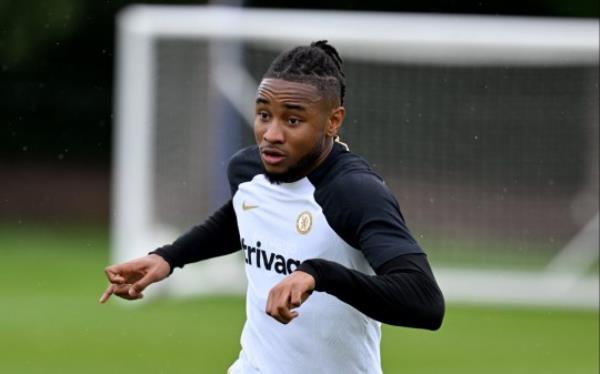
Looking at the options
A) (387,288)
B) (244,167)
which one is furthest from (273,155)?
(387,288)

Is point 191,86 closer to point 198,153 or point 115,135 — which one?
point 198,153

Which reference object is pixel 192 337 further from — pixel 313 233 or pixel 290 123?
pixel 290 123

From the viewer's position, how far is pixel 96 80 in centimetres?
2731

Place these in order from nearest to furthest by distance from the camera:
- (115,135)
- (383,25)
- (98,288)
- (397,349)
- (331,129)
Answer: (331,129)
(397,349)
(383,25)
(98,288)
(115,135)

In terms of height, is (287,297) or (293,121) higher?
(293,121)

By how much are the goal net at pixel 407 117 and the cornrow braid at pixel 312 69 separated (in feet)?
29.7

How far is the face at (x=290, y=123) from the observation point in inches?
205

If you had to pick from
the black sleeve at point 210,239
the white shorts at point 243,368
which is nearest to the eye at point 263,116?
the black sleeve at point 210,239

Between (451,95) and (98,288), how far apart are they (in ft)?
15.5

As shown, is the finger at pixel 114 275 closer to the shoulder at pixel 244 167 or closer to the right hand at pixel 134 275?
the right hand at pixel 134 275

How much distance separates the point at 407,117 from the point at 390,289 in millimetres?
10281

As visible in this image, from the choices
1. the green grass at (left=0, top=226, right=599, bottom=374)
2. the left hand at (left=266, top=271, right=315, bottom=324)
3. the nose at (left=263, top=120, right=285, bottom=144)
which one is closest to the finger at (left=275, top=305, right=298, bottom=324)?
the left hand at (left=266, top=271, right=315, bottom=324)

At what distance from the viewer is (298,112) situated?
5223 mm

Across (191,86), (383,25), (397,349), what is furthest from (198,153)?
(397,349)
